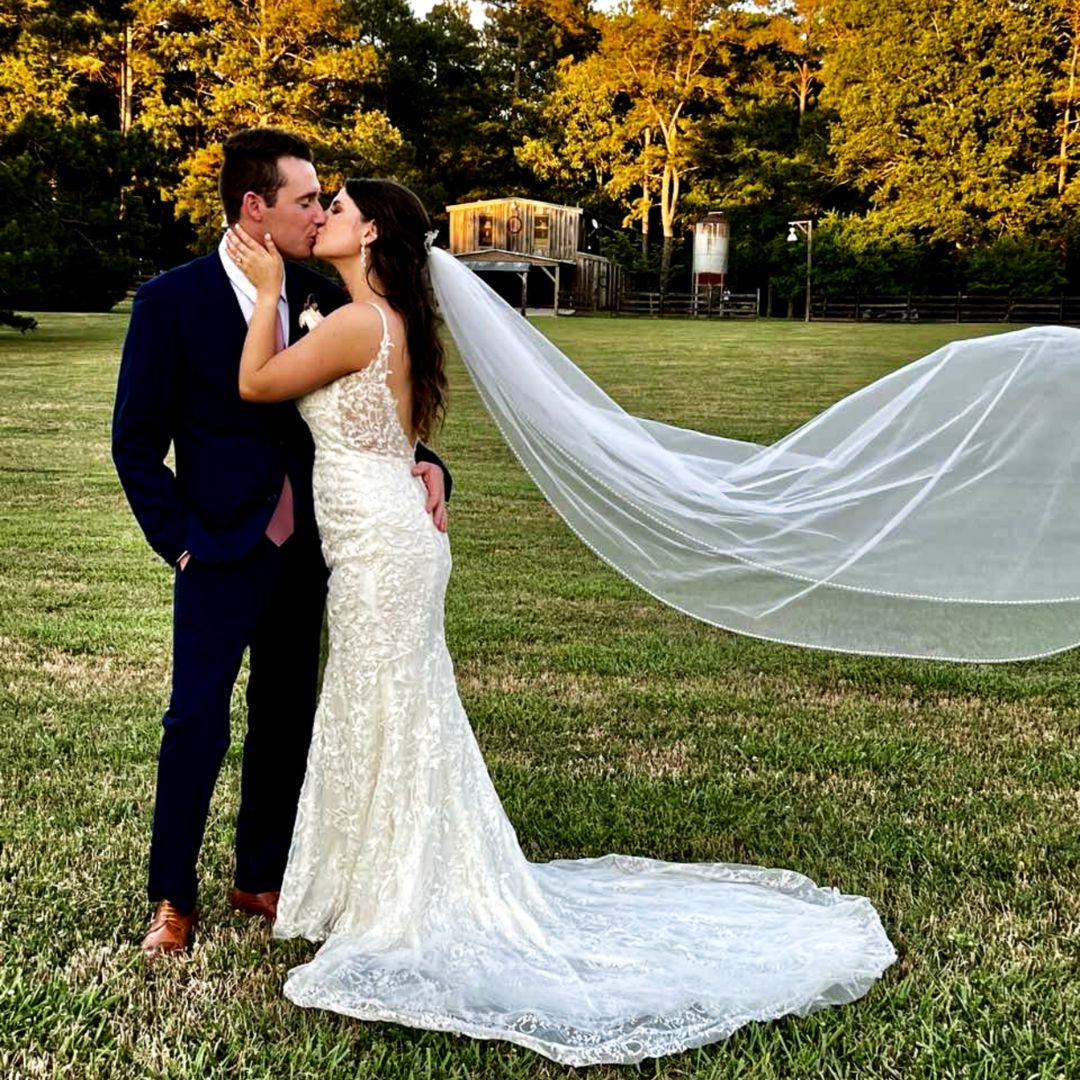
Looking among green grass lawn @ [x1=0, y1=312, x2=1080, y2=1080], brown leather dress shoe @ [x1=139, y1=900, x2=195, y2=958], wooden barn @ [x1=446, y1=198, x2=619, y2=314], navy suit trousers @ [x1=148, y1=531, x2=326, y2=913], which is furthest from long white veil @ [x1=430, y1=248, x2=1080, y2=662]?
wooden barn @ [x1=446, y1=198, x2=619, y2=314]

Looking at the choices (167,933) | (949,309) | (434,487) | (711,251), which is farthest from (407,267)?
(711,251)

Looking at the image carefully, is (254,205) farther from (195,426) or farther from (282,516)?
(282,516)

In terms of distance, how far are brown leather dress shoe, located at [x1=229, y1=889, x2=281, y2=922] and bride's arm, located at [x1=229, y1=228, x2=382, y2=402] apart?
153cm

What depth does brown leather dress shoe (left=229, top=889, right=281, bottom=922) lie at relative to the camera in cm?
392

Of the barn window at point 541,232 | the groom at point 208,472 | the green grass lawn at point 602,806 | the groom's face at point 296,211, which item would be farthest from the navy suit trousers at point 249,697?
the barn window at point 541,232

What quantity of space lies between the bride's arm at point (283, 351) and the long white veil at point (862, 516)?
73 centimetres

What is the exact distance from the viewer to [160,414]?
138 inches

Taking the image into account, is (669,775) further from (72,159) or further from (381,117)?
(381,117)

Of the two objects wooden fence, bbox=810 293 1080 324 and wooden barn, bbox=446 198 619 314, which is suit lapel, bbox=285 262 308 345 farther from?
wooden barn, bbox=446 198 619 314

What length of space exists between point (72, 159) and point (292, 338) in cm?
2217

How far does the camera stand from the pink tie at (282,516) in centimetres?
363

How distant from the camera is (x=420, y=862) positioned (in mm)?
3631

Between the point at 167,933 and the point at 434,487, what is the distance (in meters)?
1.46

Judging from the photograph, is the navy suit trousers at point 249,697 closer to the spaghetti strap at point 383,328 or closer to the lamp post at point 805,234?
the spaghetti strap at point 383,328
